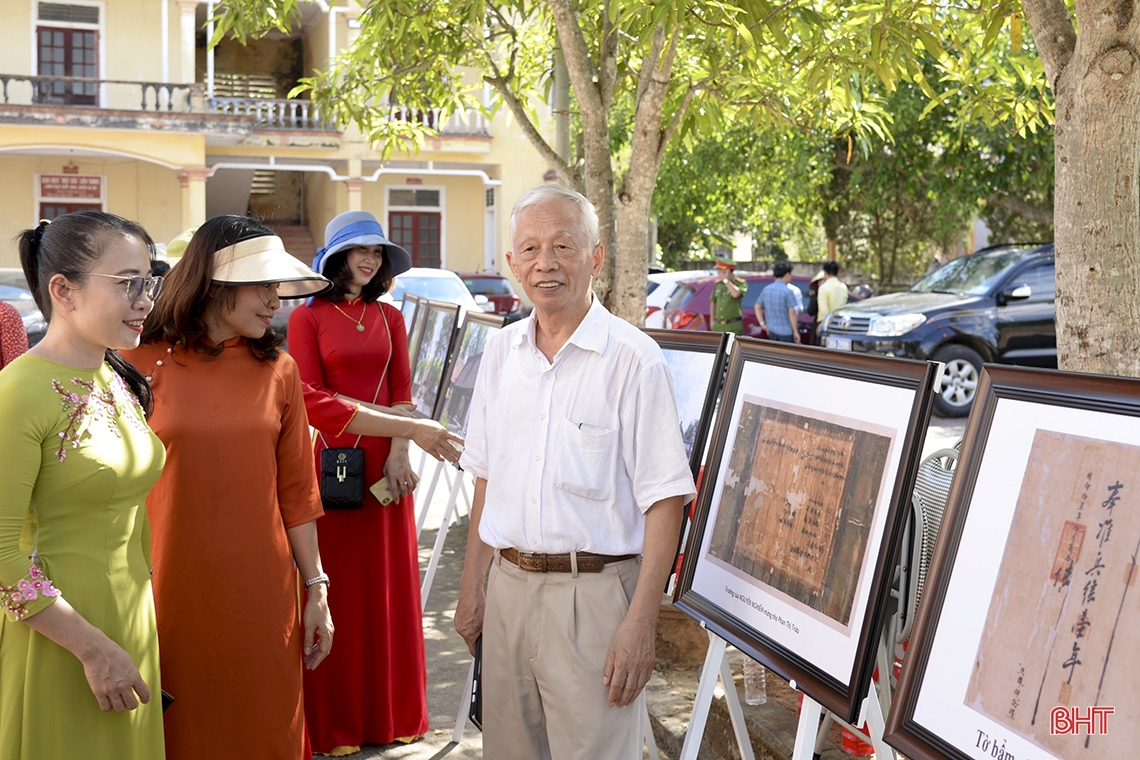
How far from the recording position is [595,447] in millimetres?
2715

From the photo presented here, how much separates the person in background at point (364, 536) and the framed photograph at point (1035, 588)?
226 cm

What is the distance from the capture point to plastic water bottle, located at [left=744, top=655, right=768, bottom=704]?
4219mm

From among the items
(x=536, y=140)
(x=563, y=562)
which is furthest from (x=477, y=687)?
(x=536, y=140)

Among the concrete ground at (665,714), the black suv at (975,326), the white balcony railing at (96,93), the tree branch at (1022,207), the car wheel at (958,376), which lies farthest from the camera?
the white balcony railing at (96,93)

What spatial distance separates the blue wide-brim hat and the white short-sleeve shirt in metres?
1.60

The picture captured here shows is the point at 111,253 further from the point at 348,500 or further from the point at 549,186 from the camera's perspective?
the point at 348,500

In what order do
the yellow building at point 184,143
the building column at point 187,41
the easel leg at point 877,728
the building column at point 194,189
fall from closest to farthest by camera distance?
the easel leg at point 877,728 → the yellow building at point 184,143 → the building column at point 194,189 → the building column at point 187,41

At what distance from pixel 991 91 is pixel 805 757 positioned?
4.14 m

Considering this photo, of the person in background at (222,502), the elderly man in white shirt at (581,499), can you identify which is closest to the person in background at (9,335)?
the person in background at (222,502)

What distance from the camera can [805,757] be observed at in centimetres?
262

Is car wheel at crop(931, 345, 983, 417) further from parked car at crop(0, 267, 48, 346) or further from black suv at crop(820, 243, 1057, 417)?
parked car at crop(0, 267, 48, 346)

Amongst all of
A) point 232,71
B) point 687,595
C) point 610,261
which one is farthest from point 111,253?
point 232,71

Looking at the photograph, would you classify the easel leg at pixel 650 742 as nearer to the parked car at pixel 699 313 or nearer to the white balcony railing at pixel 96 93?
the parked car at pixel 699 313

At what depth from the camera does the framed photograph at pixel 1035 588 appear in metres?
1.95
